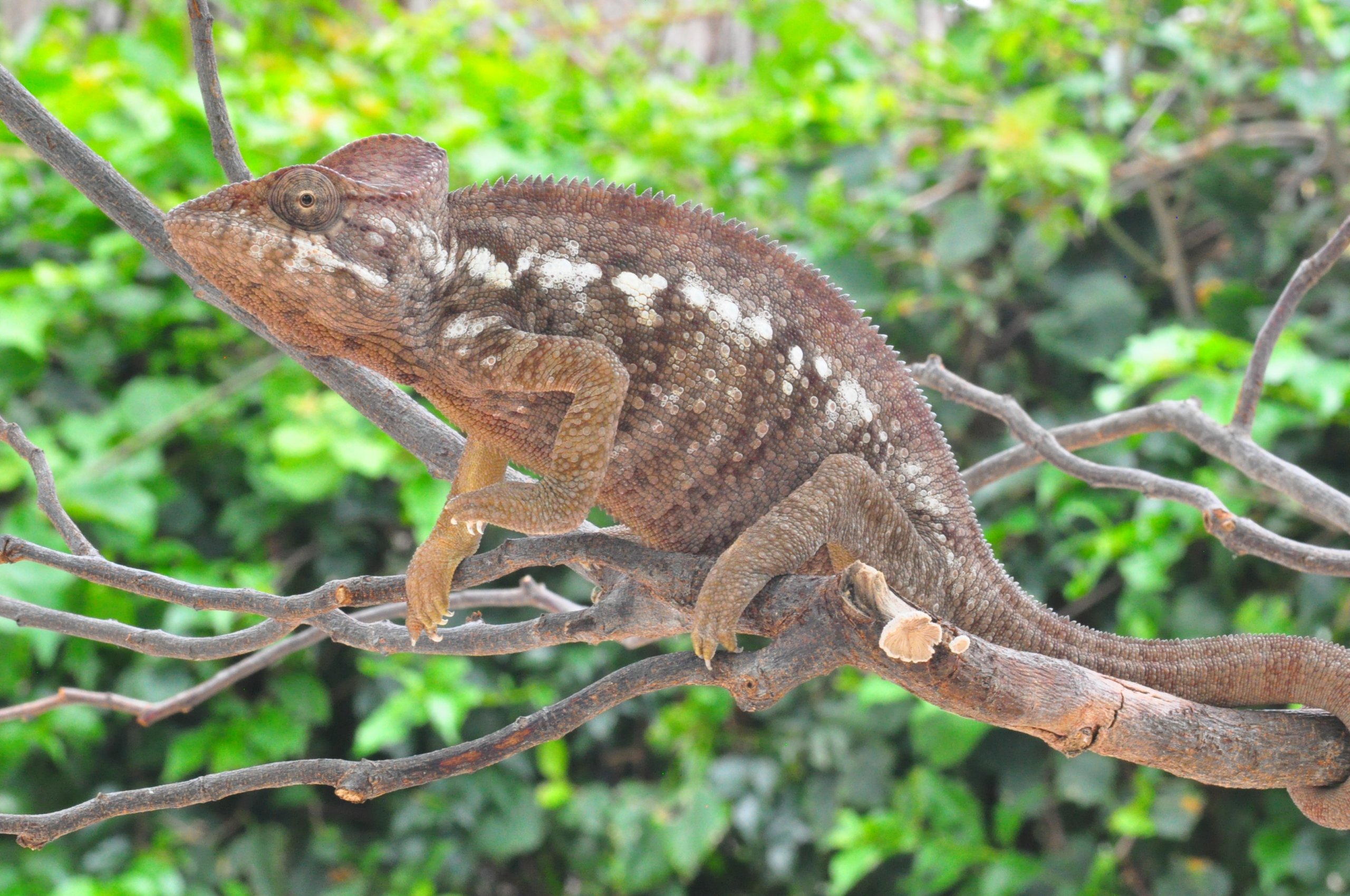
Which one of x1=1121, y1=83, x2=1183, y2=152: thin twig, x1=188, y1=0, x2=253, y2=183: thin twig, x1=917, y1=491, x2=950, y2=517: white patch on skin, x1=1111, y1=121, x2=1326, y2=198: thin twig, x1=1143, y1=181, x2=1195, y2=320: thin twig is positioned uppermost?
x1=1121, y1=83, x2=1183, y2=152: thin twig

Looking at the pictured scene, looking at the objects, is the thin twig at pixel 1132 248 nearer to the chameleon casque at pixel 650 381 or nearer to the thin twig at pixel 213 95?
the chameleon casque at pixel 650 381

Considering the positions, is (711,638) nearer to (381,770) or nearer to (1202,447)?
(381,770)

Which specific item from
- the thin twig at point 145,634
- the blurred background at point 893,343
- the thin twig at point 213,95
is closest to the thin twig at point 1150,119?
the blurred background at point 893,343

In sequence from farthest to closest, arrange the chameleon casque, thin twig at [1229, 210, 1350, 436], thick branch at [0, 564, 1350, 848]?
thin twig at [1229, 210, 1350, 436] → the chameleon casque → thick branch at [0, 564, 1350, 848]

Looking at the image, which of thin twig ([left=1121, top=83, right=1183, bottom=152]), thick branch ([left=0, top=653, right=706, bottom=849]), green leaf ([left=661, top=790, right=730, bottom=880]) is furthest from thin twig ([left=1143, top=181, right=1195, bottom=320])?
thick branch ([left=0, top=653, right=706, bottom=849])

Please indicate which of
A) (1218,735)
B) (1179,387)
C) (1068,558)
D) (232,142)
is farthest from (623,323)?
(1068,558)

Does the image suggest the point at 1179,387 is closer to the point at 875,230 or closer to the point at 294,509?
the point at 875,230

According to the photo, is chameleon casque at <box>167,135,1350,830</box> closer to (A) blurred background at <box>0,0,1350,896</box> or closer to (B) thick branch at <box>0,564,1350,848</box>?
(B) thick branch at <box>0,564,1350,848</box>

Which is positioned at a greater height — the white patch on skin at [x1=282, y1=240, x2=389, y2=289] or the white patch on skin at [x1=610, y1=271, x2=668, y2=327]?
the white patch on skin at [x1=282, y1=240, x2=389, y2=289]
